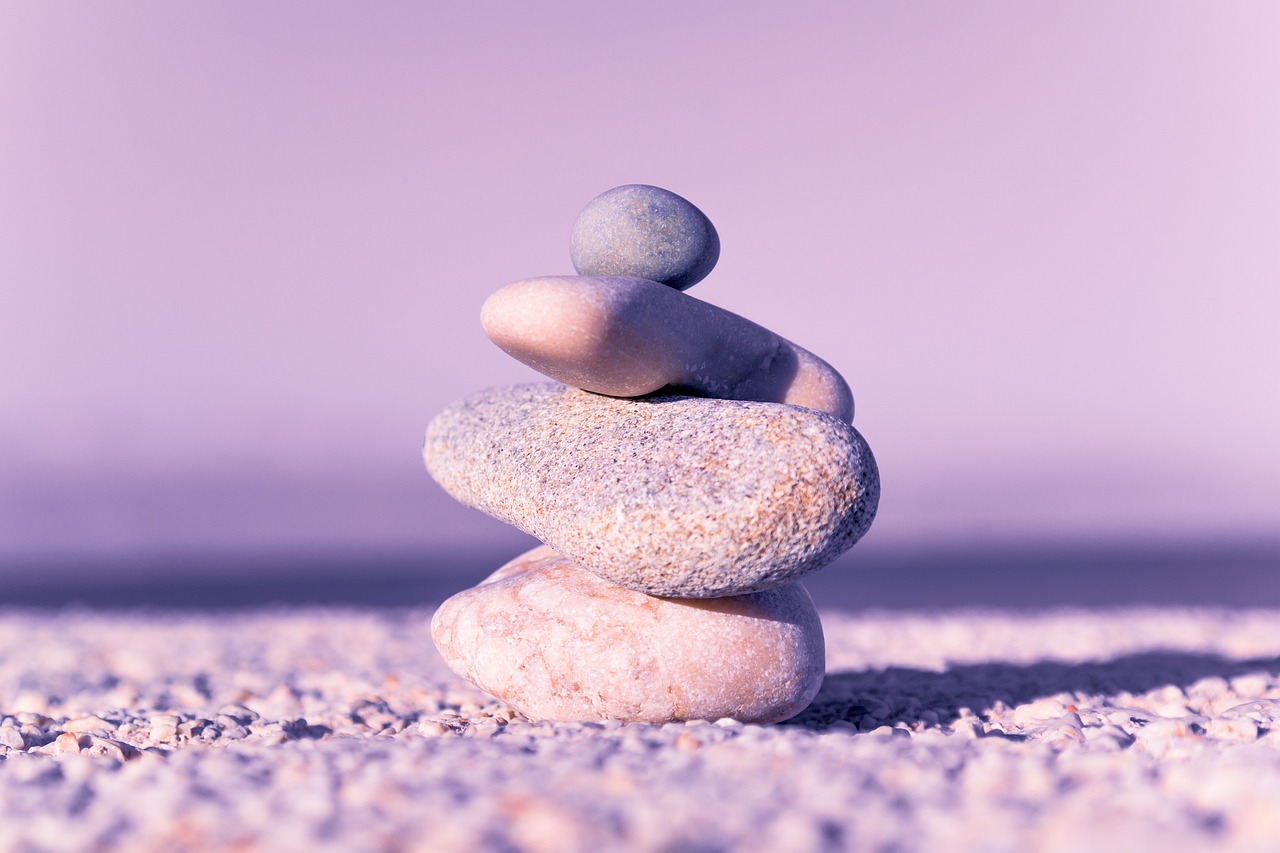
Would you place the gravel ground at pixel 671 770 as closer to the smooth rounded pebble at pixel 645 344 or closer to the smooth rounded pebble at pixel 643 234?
the smooth rounded pebble at pixel 645 344

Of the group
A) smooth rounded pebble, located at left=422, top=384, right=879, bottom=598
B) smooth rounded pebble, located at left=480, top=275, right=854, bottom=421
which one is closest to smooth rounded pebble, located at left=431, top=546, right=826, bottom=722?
smooth rounded pebble, located at left=422, top=384, right=879, bottom=598

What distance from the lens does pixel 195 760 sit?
144 inches

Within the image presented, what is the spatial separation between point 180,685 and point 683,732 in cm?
489

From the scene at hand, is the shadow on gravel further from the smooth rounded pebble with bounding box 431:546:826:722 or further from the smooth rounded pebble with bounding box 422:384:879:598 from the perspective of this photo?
the smooth rounded pebble with bounding box 422:384:879:598

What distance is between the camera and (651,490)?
181 inches

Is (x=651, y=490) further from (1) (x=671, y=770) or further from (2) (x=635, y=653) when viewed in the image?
(1) (x=671, y=770)

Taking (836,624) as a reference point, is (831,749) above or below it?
above

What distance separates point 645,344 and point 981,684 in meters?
3.11

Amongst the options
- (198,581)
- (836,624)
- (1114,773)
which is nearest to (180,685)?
(1114,773)

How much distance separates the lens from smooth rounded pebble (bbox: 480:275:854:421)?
4848 millimetres

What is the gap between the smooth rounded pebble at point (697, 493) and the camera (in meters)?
4.50

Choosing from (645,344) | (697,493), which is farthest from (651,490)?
(645,344)

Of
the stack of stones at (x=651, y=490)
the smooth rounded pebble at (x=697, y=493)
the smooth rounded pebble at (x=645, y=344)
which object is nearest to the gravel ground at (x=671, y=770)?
the stack of stones at (x=651, y=490)

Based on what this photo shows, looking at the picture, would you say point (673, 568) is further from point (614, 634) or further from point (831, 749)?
point (831, 749)
